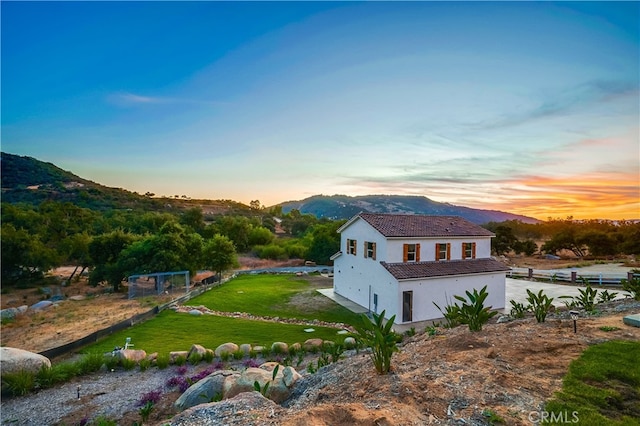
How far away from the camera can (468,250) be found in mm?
19922

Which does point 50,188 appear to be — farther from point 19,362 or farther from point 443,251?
point 443,251

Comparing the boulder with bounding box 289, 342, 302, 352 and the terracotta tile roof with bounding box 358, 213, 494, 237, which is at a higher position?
the terracotta tile roof with bounding box 358, 213, 494, 237

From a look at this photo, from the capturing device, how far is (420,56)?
15086 mm

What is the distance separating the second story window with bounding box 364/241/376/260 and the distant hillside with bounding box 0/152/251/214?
240 ft

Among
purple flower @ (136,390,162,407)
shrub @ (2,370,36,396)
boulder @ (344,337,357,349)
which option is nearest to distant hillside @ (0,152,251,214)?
shrub @ (2,370,36,396)

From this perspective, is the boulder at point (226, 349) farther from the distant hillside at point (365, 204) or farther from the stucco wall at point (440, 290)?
the distant hillside at point (365, 204)

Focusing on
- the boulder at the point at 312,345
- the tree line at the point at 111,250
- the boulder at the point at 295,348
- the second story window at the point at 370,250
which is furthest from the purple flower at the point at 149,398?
the tree line at the point at 111,250

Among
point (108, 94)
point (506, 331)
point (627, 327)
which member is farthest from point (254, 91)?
point (627, 327)

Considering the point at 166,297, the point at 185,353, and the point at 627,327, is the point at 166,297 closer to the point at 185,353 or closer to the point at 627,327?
the point at 185,353

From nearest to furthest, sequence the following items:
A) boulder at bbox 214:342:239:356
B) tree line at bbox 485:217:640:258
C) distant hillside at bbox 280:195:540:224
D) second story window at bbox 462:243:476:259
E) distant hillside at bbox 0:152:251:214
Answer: boulder at bbox 214:342:239:356 < second story window at bbox 462:243:476:259 < tree line at bbox 485:217:640:258 < distant hillside at bbox 0:152:251:214 < distant hillside at bbox 280:195:540:224

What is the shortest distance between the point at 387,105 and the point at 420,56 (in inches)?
142

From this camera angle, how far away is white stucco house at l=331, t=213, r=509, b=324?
54.9 feet
